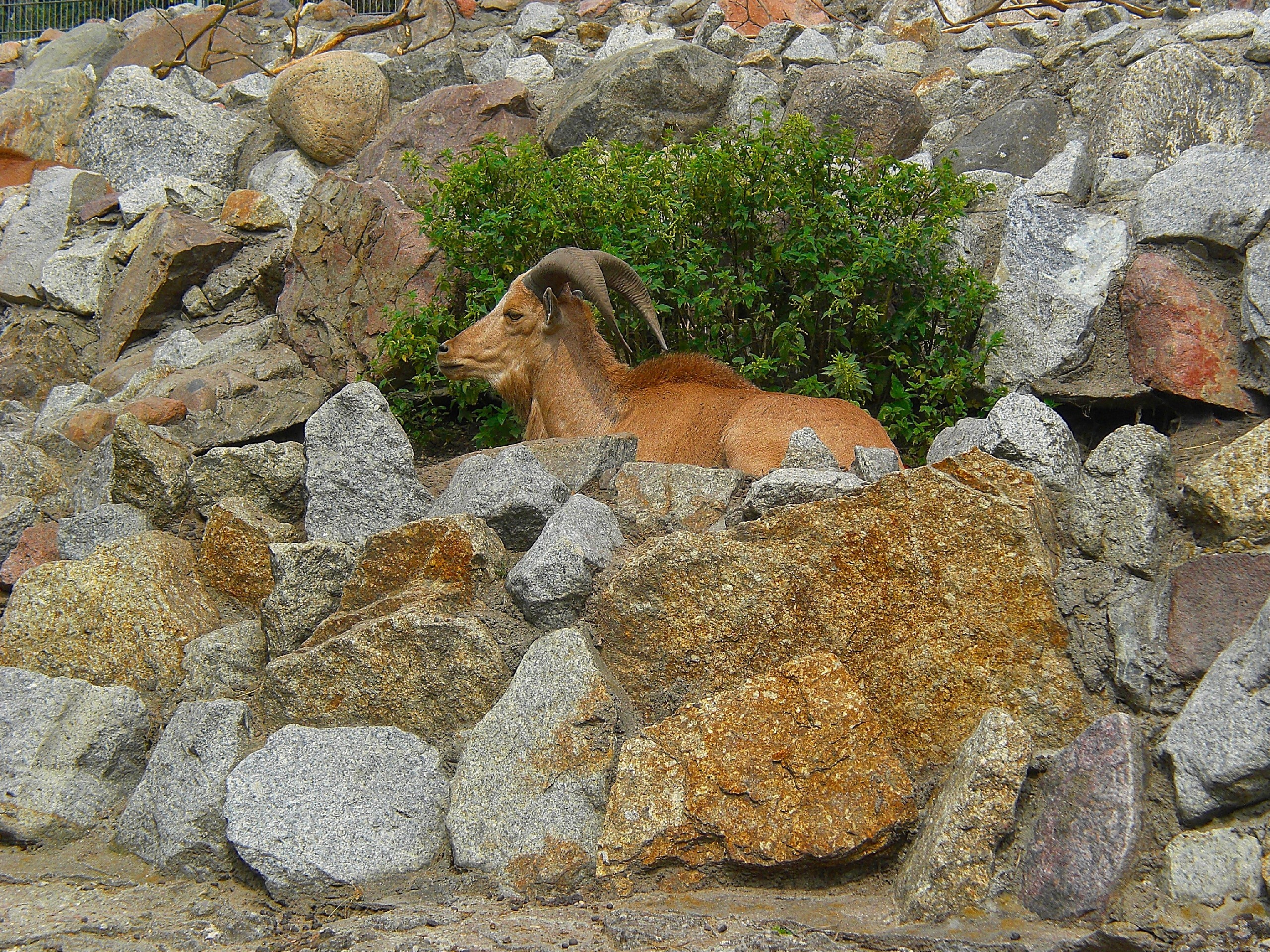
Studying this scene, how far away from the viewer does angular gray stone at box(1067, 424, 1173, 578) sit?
13.2 ft

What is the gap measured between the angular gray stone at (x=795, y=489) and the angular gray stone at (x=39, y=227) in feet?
26.5

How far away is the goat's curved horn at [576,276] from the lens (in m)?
6.39

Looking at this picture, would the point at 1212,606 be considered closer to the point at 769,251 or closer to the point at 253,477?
the point at 769,251

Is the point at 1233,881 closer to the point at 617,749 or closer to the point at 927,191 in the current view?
the point at 617,749

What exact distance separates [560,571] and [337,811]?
1.18 m

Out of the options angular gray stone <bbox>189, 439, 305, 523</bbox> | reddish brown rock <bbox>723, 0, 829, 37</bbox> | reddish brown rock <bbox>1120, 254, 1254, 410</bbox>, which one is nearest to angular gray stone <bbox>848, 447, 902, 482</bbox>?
reddish brown rock <bbox>1120, 254, 1254, 410</bbox>

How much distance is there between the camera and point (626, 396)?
715 centimetres

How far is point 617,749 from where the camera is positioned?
13.2 feet

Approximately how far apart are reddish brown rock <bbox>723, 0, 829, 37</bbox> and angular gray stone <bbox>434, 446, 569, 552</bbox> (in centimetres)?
687

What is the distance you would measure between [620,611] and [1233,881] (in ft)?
7.01

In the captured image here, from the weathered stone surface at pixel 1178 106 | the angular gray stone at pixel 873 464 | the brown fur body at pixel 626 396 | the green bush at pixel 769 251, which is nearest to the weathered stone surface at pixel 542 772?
the angular gray stone at pixel 873 464

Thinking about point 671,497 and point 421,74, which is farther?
point 421,74

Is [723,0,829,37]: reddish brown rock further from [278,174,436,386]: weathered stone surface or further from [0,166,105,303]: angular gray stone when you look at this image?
Answer: [0,166,105,303]: angular gray stone

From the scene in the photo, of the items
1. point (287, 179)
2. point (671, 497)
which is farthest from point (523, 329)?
point (287, 179)
